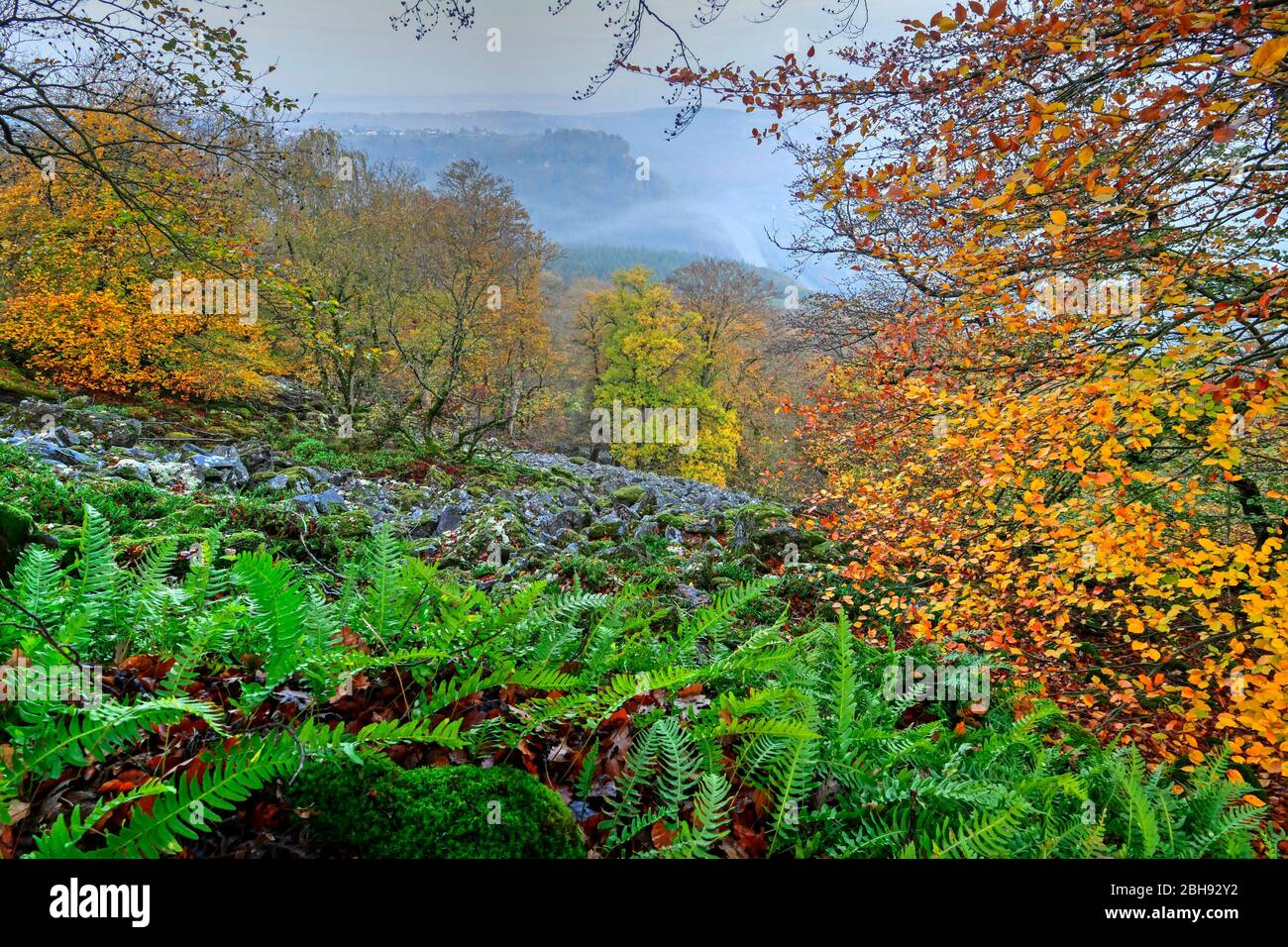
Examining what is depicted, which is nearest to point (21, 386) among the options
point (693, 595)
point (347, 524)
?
point (347, 524)

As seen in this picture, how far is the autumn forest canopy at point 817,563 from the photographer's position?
1847 mm

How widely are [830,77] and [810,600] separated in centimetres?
610

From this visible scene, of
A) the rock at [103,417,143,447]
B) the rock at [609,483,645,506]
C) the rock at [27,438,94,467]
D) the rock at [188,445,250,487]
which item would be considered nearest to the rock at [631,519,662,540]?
the rock at [609,483,645,506]

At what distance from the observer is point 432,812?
1.64 metres

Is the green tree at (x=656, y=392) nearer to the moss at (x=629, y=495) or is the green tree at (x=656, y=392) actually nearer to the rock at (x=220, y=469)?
the moss at (x=629, y=495)

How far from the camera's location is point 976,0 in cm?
301

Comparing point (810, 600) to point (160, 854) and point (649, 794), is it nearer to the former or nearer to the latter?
point (649, 794)

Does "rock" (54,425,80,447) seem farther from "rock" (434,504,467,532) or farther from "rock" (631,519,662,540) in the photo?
"rock" (631,519,662,540)

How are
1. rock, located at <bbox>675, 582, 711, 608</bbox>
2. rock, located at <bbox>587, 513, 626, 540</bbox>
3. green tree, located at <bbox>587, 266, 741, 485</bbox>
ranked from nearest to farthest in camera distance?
1. rock, located at <bbox>675, 582, 711, 608</bbox>
2. rock, located at <bbox>587, 513, 626, 540</bbox>
3. green tree, located at <bbox>587, 266, 741, 485</bbox>

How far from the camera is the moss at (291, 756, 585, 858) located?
62.1 inches

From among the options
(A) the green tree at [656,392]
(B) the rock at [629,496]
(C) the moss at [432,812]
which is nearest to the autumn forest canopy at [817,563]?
(C) the moss at [432,812]

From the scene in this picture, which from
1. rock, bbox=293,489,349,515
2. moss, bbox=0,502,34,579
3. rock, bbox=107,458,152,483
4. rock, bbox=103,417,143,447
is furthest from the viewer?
rock, bbox=103,417,143,447

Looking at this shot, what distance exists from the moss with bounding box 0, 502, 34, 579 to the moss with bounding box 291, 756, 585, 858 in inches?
109
